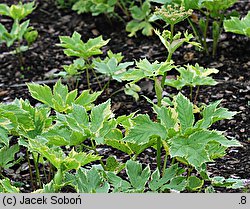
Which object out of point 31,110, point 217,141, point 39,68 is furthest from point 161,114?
point 39,68

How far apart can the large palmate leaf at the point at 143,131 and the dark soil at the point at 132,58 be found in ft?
2.32

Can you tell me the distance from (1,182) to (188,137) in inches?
29.4

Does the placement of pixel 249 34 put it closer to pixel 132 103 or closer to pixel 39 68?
pixel 132 103

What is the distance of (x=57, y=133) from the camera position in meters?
2.58

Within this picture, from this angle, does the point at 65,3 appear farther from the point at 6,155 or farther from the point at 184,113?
the point at 184,113

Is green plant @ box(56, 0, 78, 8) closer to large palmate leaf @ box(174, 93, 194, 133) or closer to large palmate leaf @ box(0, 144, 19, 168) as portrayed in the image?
large palmate leaf @ box(0, 144, 19, 168)

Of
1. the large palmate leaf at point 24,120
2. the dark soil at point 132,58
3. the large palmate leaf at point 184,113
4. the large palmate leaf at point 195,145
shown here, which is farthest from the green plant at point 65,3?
the large palmate leaf at point 195,145

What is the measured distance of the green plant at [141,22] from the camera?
4.29 metres

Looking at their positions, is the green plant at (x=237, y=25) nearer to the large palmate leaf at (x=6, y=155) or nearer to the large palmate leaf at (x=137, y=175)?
the large palmate leaf at (x=137, y=175)

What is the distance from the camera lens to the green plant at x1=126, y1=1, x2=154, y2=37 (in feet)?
14.1

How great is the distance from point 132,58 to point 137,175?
1798mm

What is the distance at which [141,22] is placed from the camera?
440cm

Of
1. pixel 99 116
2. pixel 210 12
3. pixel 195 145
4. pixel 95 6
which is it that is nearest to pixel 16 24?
pixel 95 6

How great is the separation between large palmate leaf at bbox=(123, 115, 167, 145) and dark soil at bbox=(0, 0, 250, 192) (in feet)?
2.32
